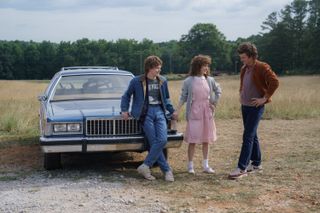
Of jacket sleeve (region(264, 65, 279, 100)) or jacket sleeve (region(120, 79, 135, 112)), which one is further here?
jacket sleeve (region(120, 79, 135, 112))

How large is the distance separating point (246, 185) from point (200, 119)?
1220mm

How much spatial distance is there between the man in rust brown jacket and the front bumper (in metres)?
1.40

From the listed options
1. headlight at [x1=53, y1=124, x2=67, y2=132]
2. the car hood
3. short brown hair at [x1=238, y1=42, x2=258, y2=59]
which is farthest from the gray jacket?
headlight at [x1=53, y1=124, x2=67, y2=132]

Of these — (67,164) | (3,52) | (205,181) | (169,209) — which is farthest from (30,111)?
(3,52)

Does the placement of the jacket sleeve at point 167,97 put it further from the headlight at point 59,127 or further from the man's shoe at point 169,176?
the headlight at point 59,127

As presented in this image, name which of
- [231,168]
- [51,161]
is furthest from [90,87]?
[231,168]

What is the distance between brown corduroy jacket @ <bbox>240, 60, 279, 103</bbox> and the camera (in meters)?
6.82

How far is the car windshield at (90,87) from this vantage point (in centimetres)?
848

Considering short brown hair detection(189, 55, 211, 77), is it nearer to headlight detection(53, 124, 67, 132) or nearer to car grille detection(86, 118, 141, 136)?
car grille detection(86, 118, 141, 136)

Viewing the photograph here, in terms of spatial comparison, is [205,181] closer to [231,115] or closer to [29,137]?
[29,137]

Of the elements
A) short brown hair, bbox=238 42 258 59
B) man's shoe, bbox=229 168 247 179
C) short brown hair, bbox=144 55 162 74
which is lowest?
man's shoe, bbox=229 168 247 179

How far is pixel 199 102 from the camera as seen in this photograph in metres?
7.24

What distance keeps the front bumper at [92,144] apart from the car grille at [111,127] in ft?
0.37

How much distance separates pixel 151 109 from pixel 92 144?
3.09 ft
